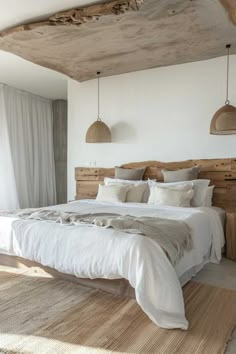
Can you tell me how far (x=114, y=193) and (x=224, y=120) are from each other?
5.64 ft

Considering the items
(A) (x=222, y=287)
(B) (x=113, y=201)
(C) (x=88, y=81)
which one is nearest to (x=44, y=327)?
(A) (x=222, y=287)

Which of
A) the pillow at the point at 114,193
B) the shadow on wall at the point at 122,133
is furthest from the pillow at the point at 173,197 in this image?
the shadow on wall at the point at 122,133

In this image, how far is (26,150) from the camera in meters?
6.16

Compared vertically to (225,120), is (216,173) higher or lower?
lower

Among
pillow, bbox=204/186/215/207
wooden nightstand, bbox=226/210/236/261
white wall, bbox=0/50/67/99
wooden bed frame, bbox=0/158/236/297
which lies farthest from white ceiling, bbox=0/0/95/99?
wooden nightstand, bbox=226/210/236/261

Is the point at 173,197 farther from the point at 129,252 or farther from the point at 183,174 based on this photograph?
the point at 129,252

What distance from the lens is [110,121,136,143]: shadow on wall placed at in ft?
15.9

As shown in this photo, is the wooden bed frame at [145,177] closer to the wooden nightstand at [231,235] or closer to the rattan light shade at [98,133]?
the wooden nightstand at [231,235]

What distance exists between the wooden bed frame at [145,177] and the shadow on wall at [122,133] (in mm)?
428

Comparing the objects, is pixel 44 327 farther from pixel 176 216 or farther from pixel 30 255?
pixel 176 216

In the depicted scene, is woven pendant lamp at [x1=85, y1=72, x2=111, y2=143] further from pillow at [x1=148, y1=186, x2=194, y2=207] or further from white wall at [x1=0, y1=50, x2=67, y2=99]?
pillow at [x1=148, y1=186, x2=194, y2=207]

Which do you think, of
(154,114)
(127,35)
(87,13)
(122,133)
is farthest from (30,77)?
(87,13)

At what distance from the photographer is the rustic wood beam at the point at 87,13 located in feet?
8.80

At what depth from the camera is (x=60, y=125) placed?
679cm
